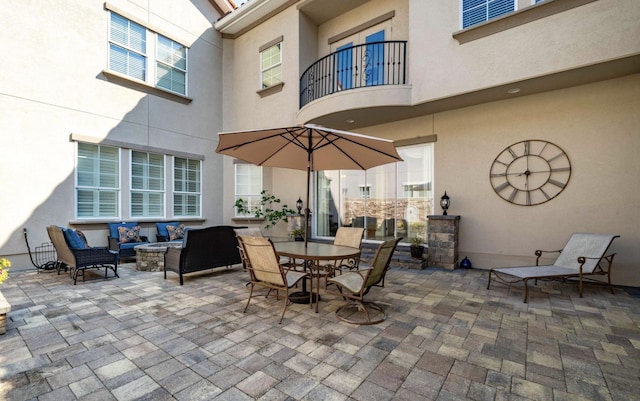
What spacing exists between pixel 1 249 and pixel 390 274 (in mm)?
7734

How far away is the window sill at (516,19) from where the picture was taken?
4.64 meters

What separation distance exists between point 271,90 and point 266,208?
3.65 meters

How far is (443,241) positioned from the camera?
6316 mm

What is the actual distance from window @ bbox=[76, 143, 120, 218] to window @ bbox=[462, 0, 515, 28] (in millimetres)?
8558

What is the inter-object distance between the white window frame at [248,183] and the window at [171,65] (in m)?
2.87

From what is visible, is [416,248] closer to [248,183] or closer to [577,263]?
[577,263]

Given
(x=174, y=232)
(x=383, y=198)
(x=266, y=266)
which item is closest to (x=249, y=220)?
(x=174, y=232)

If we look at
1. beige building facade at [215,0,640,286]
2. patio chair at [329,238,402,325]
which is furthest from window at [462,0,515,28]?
patio chair at [329,238,402,325]

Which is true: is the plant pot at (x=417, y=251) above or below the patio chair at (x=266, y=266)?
below

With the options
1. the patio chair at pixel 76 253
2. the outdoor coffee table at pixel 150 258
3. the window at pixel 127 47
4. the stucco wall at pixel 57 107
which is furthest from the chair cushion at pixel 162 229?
the window at pixel 127 47

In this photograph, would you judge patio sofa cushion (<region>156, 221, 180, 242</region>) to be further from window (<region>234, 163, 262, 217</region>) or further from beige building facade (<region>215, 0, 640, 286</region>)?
beige building facade (<region>215, 0, 640, 286</region>)

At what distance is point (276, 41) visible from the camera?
29.2 feet

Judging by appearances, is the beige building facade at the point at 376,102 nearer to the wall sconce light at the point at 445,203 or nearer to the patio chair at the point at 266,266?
the wall sconce light at the point at 445,203

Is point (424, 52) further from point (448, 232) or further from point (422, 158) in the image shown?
point (448, 232)
